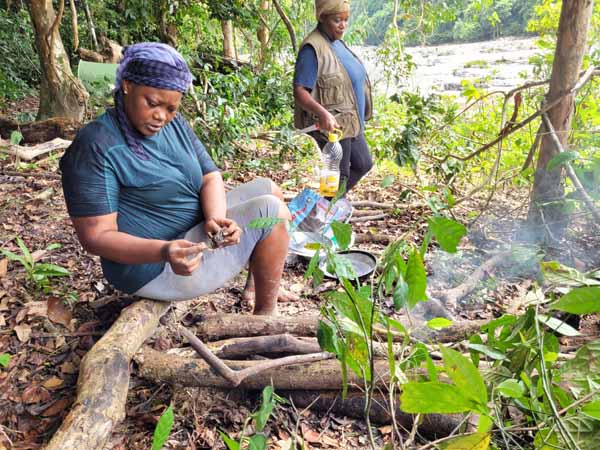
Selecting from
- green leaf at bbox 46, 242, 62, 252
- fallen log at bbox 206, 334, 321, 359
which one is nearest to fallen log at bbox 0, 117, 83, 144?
green leaf at bbox 46, 242, 62, 252

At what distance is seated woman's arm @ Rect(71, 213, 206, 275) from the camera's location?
5.76 feet

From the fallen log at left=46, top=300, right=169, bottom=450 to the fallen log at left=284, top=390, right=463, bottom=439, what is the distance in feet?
1.92

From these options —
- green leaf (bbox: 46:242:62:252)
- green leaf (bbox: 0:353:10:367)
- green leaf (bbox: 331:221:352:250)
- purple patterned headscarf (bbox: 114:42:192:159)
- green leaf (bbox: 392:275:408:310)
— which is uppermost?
purple patterned headscarf (bbox: 114:42:192:159)

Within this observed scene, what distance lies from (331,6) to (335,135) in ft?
2.67

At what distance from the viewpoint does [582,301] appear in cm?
100

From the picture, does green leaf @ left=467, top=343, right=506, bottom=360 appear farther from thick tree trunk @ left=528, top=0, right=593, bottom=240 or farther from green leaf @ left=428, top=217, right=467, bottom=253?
thick tree trunk @ left=528, top=0, right=593, bottom=240

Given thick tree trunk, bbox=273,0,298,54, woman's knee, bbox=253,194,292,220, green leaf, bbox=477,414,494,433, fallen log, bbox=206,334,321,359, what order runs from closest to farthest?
green leaf, bbox=477,414,494,433 → fallen log, bbox=206,334,321,359 → woman's knee, bbox=253,194,292,220 → thick tree trunk, bbox=273,0,298,54

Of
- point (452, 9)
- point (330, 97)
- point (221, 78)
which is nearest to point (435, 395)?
point (330, 97)

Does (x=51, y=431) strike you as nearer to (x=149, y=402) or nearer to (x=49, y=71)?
(x=149, y=402)

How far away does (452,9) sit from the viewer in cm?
707

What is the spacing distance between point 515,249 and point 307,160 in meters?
2.99

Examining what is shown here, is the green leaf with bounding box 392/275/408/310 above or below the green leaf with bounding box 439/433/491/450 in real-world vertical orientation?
above

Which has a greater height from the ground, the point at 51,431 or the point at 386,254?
the point at 386,254

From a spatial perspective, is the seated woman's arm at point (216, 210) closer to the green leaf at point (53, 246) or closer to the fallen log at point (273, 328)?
the fallen log at point (273, 328)
